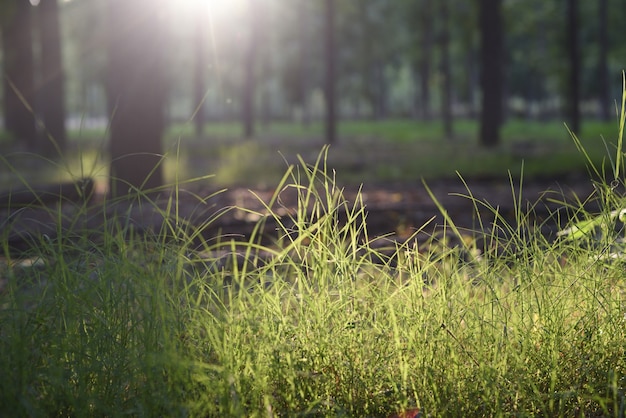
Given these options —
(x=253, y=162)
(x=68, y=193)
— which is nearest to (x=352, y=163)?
(x=253, y=162)

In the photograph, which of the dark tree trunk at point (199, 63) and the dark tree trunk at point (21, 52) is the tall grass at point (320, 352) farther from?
the dark tree trunk at point (199, 63)

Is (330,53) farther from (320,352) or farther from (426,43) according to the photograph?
(426,43)

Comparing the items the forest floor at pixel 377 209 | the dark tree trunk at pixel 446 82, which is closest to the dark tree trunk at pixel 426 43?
the dark tree trunk at pixel 446 82

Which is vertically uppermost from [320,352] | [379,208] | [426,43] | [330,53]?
[426,43]

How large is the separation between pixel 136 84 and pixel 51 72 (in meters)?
10.8

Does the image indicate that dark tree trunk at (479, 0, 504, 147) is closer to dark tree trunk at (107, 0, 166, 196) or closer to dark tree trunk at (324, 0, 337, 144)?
dark tree trunk at (324, 0, 337, 144)

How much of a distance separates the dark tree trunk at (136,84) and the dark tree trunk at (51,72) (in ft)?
31.6

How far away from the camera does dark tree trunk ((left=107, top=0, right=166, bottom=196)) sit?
309 inches

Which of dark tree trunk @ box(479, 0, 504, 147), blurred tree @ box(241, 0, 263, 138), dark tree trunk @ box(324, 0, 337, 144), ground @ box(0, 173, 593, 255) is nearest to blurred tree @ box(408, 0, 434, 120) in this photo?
blurred tree @ box(241, 0, 263, 138)

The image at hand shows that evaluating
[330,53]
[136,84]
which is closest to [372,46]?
[330,53]

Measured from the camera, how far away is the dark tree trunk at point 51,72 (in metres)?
17.2

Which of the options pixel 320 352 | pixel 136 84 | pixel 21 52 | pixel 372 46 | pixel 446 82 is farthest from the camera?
pixel 372 46

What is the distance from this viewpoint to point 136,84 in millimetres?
7941

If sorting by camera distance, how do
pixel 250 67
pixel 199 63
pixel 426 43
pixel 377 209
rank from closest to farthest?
pixel 377 209 < pixel 250 67 < pixel 199 63 < pixel 426 43
